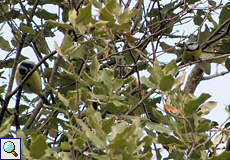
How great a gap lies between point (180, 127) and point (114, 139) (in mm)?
485

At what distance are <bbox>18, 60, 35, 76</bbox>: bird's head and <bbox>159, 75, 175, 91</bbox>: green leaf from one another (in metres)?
1.43

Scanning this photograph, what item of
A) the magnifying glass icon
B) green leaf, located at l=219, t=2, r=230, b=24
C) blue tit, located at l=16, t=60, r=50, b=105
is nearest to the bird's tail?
blue tit, located at l=16, t=60, r=50, b=105

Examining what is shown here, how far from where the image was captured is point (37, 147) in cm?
98

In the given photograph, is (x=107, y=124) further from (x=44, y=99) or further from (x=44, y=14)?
(x=44, y=14)

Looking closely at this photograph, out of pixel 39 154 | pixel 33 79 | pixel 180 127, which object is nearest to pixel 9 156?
pixel 39 154

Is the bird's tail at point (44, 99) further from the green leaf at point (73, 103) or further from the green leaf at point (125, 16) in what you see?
the green leaf at point (125, 16)

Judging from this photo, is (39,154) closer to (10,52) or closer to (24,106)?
(24,106)

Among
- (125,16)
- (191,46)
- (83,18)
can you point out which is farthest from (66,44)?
(191,46)

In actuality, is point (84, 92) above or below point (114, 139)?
above

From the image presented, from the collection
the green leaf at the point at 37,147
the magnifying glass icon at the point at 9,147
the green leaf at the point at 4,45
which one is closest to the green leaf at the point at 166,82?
the green leaf at the point at 37,147

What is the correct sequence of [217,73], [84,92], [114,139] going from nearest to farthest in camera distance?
1. [114,139]
2. [84,92]
3. [217,73]

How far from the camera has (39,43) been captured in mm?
2207

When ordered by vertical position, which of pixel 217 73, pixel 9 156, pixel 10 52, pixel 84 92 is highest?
pixel 10 52

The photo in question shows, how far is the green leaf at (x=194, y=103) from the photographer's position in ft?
3.92
